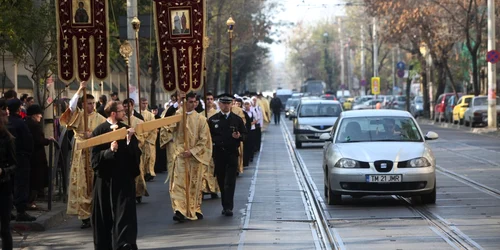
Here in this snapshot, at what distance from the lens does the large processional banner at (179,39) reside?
54.5 feet

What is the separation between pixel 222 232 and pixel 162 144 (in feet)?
9.18

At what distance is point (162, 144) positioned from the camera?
16.5 m

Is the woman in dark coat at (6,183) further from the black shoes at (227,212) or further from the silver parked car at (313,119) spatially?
the silver parked car at (313,119)

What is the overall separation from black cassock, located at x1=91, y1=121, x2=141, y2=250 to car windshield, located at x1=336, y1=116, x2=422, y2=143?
21.3ft

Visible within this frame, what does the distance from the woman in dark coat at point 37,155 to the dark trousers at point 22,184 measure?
0.75 meters

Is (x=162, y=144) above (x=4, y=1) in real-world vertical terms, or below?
below

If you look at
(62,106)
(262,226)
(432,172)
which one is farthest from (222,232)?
(62,106)

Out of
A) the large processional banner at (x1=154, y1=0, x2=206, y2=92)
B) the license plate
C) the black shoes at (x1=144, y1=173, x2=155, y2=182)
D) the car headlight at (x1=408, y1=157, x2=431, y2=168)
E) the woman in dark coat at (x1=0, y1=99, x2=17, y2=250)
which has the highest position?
the large processional banner at (x1=154, y1=0, x2=206, y2=92)

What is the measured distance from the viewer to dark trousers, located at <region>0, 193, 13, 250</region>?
10922mm

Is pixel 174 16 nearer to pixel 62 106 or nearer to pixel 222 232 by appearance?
pixel 222 232

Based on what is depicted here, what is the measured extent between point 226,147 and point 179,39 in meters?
1.77

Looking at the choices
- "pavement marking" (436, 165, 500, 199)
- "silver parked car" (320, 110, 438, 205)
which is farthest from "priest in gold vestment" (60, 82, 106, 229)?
"pavement marking" (436, 165, 500, 199)

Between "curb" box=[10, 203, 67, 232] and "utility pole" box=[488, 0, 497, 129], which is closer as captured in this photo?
"curb" box=[10, 203, 67, 232]

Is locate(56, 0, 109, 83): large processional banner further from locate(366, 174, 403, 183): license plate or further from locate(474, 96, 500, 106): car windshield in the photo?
locate(474, 96, 500, 106): car windshield
